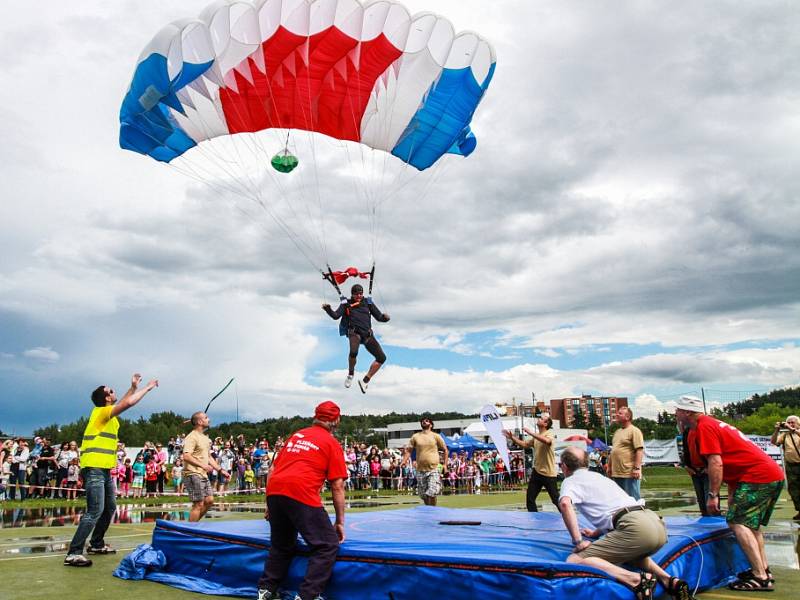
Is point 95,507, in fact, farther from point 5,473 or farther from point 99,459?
point 5,473

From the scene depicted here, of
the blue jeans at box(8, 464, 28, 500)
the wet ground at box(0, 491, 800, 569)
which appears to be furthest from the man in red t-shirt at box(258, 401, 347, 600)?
the blue jeans at box(8, 464, 28, 500)

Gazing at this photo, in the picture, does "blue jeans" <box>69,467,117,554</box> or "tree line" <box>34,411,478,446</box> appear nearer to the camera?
"blue jeans" <box>69,467,117,554</box>

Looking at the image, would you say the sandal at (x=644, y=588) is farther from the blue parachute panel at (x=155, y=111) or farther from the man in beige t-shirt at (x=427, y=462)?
the blue parachute panel at (x=155, y=111)

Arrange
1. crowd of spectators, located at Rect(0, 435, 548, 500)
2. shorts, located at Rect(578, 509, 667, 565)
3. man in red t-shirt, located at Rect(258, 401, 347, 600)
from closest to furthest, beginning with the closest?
1. shorts, located at Rect(578, 509, 667, 565)
2. man in red t-shirt, located at Rect(258, 401, 347, 600)
3. crowd of spectators, located at Rect(0, 435, 548, 500)

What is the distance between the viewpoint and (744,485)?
5.38m

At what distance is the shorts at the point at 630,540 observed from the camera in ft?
14.1

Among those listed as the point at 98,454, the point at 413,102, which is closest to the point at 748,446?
the point at 98,454

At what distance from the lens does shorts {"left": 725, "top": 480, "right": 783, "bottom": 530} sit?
529 cm

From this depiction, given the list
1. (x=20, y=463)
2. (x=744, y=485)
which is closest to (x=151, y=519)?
(x=20, y=463)

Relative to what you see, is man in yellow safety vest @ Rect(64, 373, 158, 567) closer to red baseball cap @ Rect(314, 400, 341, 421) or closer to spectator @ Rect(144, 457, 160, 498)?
red baseball cap @ Rect(314, 400, 341, 421)

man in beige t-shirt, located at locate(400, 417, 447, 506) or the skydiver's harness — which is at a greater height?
the skydiver's harness

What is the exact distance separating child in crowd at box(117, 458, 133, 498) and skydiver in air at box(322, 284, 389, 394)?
1119cm

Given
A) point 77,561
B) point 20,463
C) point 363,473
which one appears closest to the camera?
point 77,561

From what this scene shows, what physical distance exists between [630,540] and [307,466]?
7.49ft
